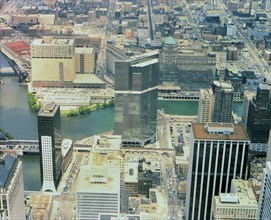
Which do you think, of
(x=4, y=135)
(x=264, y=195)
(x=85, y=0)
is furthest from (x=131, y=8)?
(x=264, y=195)

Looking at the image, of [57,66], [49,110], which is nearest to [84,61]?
[57,66]

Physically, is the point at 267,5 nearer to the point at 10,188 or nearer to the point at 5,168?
the point at 5,168

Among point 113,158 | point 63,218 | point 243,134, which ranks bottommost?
point 63,218

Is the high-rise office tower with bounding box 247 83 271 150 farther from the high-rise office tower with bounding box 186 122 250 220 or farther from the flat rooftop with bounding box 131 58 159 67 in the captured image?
Answer: the high-rise office tower with bounding box 186 122 250 220

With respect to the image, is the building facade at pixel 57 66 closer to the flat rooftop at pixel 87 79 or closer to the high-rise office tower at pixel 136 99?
the flat rooftop at pixel 87 79

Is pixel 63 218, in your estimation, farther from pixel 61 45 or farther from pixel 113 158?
pixel 61 45

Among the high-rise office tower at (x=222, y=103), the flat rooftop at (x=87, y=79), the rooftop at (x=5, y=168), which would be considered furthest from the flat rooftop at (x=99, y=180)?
the flat rooftop at (x=87, y=79)
